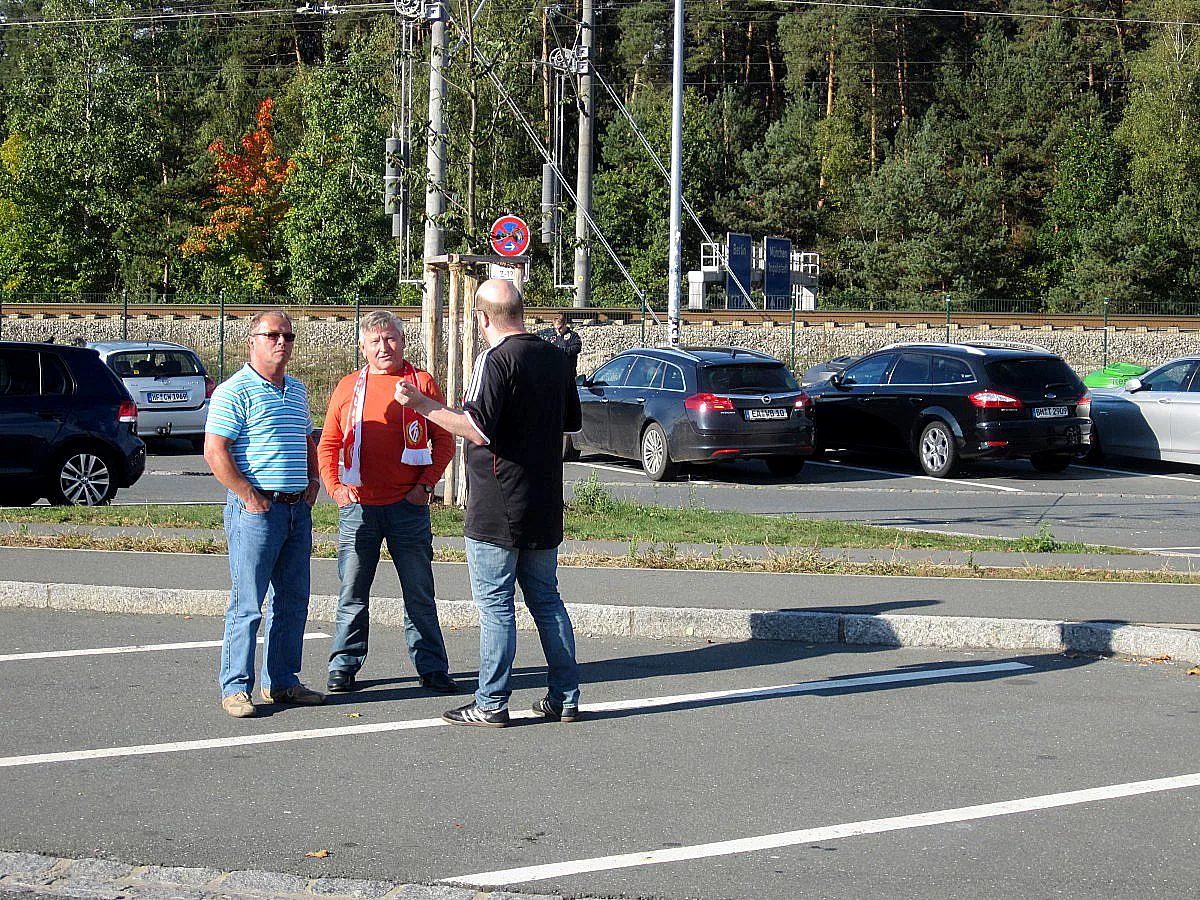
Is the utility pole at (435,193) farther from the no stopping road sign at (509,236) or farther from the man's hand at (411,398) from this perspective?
the man's hand at (411,398)

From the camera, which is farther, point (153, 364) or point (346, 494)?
point (153, 364)

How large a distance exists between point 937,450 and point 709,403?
10.2ft

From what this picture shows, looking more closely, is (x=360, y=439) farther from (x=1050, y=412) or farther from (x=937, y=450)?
(x=1050, y=412)

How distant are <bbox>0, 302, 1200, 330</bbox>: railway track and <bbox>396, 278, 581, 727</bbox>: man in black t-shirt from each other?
32181 millimetres

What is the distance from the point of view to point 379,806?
561cm

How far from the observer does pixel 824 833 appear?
5.36 metres

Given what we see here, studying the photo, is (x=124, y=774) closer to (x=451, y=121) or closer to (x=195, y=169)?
(x=451, y=121)

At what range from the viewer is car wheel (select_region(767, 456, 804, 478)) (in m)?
19.2

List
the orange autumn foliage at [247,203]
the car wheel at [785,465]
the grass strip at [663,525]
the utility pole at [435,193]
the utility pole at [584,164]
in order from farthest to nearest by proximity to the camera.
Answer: the orange autumn foliage at [247,203] < the utility pole at [584,164] < the car wheel at [785,465] < the utility pole at [435,193] < the grass strip at [663,525]

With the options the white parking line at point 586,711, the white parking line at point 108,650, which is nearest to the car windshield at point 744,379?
the white parking line at point 586,711

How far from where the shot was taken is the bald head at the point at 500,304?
664cm

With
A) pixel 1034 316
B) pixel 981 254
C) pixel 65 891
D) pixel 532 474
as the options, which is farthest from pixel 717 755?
pixel 981 254

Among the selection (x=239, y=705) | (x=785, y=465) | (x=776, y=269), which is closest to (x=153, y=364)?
(x=785, y=465)

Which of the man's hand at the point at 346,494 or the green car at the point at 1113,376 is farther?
the green car at the point at 1113,376
